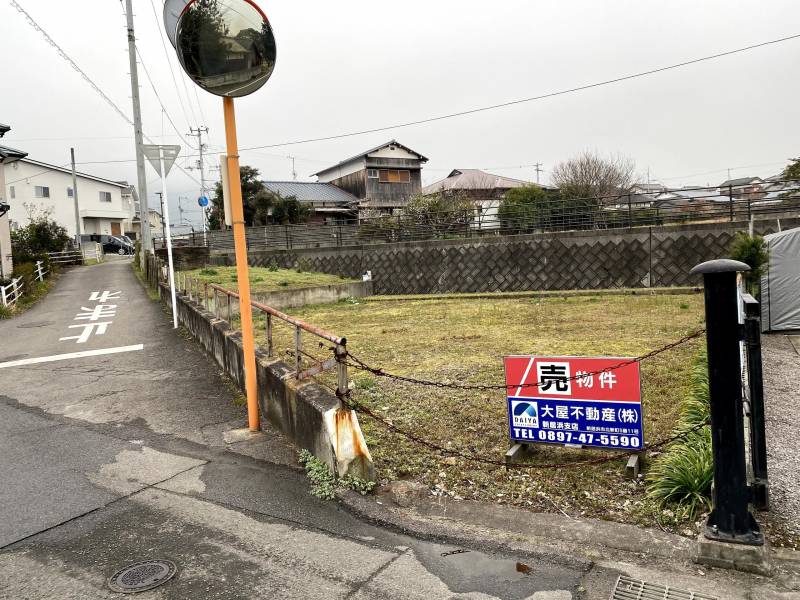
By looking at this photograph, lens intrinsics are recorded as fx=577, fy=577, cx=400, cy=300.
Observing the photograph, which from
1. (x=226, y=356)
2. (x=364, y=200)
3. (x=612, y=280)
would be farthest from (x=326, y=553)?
(x=364, y=200)

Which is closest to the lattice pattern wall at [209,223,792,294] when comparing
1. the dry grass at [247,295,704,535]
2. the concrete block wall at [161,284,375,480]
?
the dry grass at [247,295,704,535]

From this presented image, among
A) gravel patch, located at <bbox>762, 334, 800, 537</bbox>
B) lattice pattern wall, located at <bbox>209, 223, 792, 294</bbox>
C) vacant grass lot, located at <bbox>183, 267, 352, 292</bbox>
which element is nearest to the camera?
gravel patch, located at <bbox>762, 334, 800, 537</bbox>

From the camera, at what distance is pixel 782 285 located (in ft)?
32.5

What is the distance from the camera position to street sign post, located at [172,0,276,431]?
465cm

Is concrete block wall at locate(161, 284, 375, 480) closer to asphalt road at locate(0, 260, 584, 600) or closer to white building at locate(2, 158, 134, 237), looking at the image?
asphalt road at locate(0, 260, 584, 600)

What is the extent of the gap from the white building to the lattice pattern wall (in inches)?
1212

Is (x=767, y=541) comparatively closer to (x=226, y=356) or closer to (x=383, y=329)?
(x=226, y=356)

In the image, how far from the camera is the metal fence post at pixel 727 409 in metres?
3.13

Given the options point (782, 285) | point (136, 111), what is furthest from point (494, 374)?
point (136, 111)

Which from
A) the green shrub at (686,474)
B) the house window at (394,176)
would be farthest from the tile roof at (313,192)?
the green shrub at (686,474)

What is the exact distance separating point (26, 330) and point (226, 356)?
9.30 meters

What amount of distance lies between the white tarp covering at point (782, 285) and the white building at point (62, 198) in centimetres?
4460

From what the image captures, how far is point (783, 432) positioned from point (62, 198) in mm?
54017

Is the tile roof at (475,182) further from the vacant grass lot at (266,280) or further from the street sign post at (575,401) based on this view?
the street sign post at (575,401)
